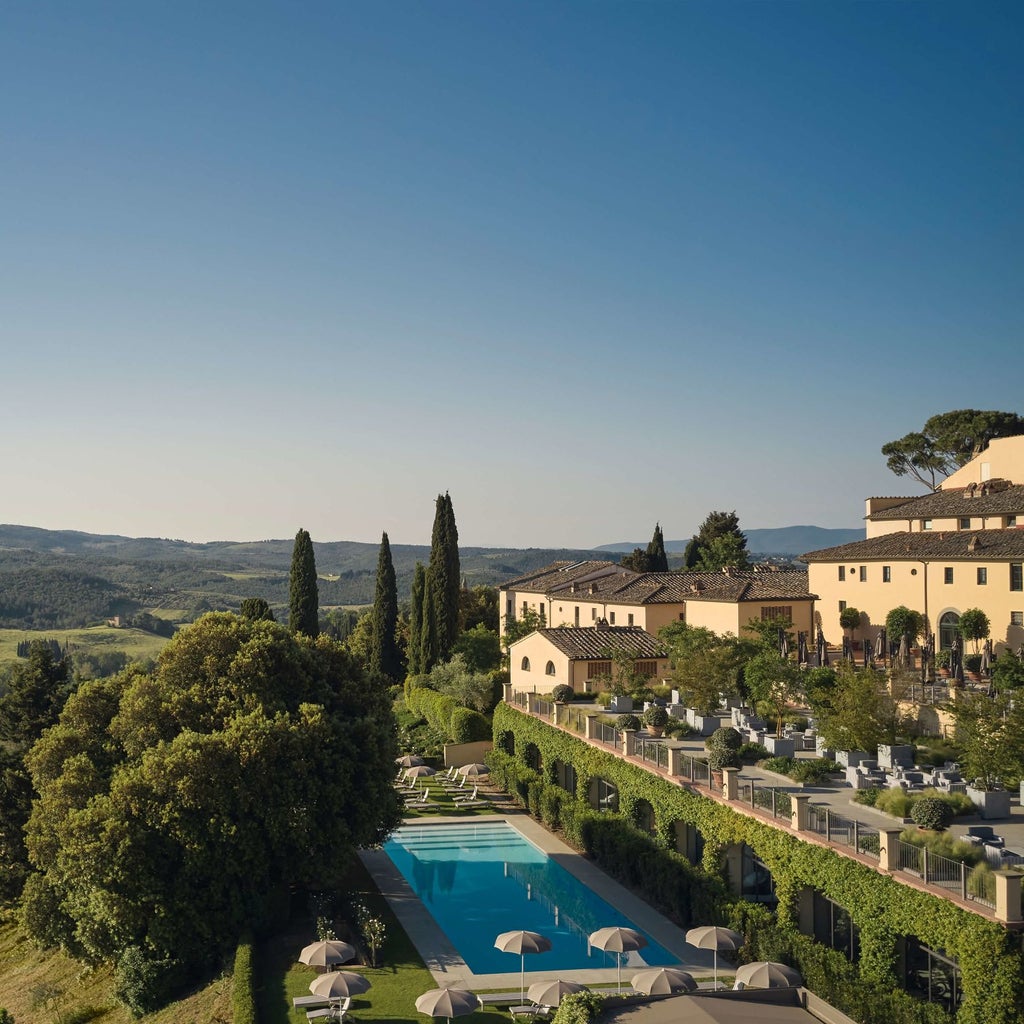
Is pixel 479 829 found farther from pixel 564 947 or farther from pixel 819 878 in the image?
pixel 819 878

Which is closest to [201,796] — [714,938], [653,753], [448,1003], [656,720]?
[448,1003]

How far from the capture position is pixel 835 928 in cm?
2172

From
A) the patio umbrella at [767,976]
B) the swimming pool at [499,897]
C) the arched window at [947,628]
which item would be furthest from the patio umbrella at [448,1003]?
the arched window at [947,628]

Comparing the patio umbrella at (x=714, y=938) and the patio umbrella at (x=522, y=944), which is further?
the patio umbrella at (x=522, y=944)

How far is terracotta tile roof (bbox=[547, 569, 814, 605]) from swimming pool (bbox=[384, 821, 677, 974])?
20453mm

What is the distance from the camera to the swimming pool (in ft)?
82.2

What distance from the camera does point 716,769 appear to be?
90.2 feet

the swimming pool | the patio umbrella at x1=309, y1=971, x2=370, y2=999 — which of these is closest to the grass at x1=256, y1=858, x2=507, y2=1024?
the patio umbrella at x1=309, y1=971, x2=370, y2=999

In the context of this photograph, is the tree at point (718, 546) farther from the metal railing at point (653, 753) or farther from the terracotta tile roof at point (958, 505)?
the metal railing at point (653, 753)

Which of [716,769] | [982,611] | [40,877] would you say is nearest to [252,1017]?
[40,877]

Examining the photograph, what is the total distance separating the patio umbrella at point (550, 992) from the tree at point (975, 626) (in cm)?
2767

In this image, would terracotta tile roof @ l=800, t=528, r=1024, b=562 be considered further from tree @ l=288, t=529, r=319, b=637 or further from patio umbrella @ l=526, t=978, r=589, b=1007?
tree @ l=288, t=529, r=319, b=637

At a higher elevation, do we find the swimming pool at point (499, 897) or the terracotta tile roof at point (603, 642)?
the terracotta tile roof at point (603, 642)

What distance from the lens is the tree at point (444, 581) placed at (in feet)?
213
